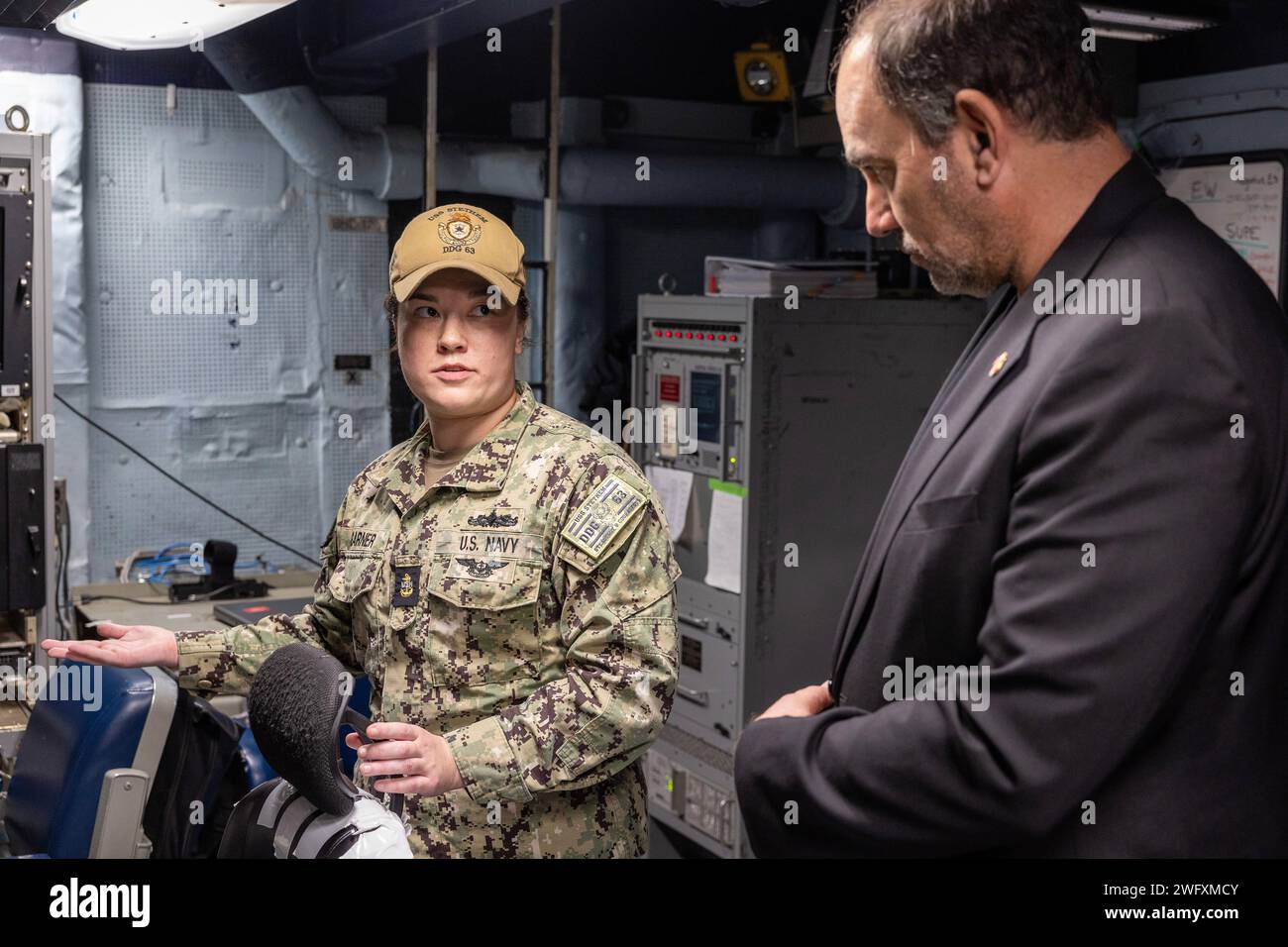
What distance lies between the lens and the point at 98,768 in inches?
92.7

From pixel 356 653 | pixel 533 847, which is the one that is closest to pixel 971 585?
pixel 533 847

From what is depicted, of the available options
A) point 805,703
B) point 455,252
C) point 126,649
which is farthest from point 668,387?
point 805,703

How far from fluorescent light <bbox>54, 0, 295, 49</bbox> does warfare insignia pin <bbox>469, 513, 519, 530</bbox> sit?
137 cm

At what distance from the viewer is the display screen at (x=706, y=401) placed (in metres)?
4.00

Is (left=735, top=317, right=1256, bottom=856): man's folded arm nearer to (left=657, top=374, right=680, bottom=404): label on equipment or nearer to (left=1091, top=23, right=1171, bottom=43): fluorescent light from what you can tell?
(left=1091, top=23, right=1171, bottom=43): fluorescent light

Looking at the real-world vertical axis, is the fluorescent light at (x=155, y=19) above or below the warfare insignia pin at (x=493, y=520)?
above

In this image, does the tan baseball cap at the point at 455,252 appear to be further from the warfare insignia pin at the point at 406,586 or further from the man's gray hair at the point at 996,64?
the man's gray hair at the point at 996,64

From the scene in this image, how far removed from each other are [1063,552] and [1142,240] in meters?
0.30

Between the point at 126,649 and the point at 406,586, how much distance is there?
0.44 meters

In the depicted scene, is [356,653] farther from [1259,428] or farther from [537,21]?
[537,21]

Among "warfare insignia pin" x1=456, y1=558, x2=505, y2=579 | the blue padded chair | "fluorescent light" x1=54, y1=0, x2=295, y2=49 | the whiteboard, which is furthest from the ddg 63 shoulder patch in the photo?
the whiteboard

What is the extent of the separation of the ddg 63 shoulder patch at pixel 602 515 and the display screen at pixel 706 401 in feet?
6.76

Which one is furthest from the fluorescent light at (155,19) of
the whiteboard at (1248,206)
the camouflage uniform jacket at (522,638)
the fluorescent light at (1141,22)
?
the whiteboard at (1248,206)

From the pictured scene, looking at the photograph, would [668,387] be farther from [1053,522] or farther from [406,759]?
[1053,522]
